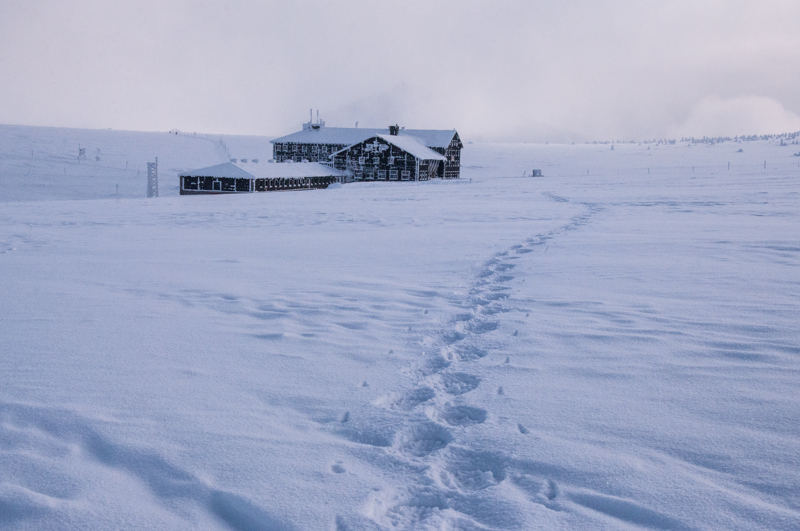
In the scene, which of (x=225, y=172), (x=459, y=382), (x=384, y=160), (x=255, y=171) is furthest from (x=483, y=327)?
(x=384, y=160)

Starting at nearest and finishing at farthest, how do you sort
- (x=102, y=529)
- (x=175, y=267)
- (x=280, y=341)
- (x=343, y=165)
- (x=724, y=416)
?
(x=102, y=529) < (x=724, y=416) < (x=280, y=341) < (x=175, y=267) < (x=343, y=165)

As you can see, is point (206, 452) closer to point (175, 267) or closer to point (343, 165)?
point (175, 267)

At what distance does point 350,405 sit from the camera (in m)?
4.06

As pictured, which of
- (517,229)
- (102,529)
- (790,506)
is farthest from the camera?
(517,229)

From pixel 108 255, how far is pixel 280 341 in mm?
6150

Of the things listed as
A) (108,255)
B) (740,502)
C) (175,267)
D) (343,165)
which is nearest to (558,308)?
(740,502)

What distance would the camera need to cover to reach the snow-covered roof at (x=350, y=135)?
1946 inches

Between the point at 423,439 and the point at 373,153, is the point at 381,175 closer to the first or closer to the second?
the point at 373,153

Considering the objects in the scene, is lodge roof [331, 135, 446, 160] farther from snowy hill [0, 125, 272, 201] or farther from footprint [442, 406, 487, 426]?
footprint [442, 406, 487, 426]

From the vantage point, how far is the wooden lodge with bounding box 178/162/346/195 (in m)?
37.2

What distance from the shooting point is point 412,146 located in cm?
4638

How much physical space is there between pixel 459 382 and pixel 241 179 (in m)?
34.9

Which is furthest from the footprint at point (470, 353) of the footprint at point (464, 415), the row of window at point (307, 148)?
the row of window at point (307, 148)

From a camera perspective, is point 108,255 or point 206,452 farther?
point 108,255
